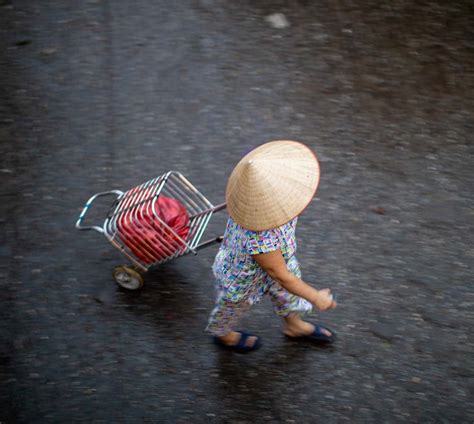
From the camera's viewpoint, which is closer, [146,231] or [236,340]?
[146,231]

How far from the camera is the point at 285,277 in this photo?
3.06 m

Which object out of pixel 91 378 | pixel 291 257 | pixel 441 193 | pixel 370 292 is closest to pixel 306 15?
pixel 441 193

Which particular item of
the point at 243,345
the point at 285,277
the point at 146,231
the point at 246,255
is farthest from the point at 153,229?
the point at 285,277

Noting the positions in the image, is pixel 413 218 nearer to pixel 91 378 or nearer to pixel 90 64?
pixel 91 378

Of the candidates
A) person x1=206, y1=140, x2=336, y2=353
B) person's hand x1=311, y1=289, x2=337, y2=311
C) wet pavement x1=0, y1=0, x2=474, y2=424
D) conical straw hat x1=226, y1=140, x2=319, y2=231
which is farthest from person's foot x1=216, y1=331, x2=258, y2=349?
conical straw hat x1=226, y1=140, x2=319, y2=231

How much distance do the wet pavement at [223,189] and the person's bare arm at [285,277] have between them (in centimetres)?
96

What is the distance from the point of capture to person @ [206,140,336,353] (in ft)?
9.45

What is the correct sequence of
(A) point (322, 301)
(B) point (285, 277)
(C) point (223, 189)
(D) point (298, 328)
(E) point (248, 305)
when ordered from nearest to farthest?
(B) point (285, 277)
(A) point (322, 301)
(E) point (248, 305)
(D) point (298, 328)
(C) point (223, 189)

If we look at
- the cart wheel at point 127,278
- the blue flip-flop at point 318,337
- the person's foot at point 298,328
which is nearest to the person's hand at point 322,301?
the person's foot at point 298,328

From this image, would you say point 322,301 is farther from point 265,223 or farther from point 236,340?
point 236,340

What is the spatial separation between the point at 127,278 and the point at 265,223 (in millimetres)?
1596

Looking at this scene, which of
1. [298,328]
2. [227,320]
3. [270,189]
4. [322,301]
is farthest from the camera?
[298,328]

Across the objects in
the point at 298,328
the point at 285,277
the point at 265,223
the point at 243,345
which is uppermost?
the point at 265,223

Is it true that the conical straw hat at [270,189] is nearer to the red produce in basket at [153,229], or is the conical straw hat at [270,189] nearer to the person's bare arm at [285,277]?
the person's bare arm at [285,277]
